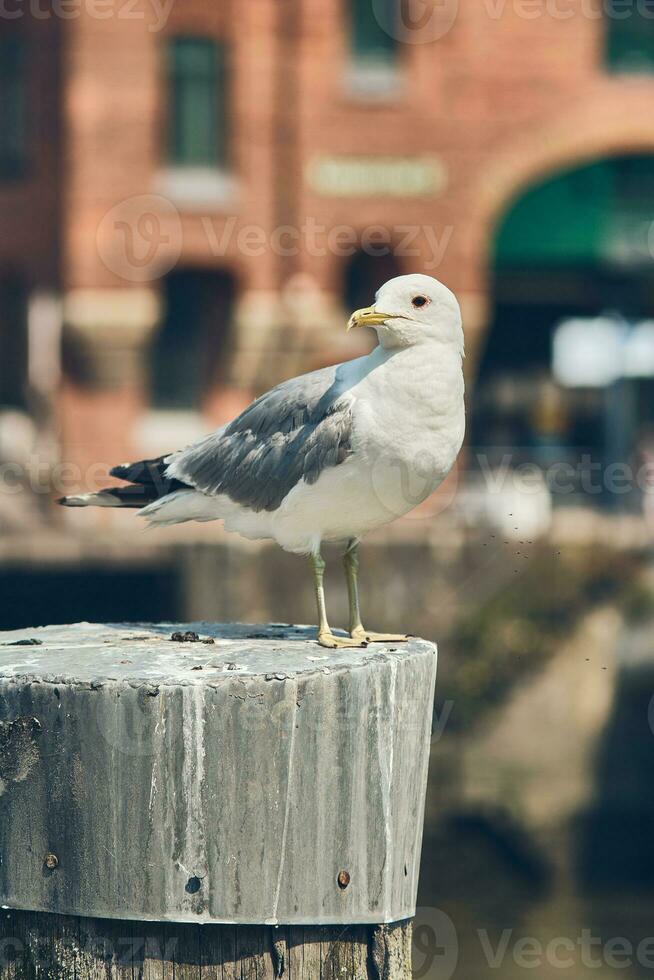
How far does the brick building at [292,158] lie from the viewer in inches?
1255

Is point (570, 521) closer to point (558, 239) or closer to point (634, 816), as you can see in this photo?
point (634, 816)

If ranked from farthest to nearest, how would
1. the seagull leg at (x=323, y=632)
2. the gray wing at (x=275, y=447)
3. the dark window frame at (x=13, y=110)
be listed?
the dark window frame at (x=13, y=110) → the gray wing at (x=275, y=447) → the seagull leg at (x=323, y=632)

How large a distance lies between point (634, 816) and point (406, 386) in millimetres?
18968

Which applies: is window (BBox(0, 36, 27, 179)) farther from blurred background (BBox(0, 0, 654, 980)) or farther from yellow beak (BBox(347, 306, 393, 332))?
yellow beak (BBox(347, 306, 393, 332))

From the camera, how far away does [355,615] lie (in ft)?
25.0

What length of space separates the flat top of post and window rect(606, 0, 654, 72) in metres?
27.6

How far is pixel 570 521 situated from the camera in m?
27.0

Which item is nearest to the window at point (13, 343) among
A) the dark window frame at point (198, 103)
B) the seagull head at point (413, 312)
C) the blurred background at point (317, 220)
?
the blurred background at point (317, 220)

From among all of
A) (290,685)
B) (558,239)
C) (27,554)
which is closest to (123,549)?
(27,554)

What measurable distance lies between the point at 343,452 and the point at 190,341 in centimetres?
2682

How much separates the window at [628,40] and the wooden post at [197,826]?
1157 inches

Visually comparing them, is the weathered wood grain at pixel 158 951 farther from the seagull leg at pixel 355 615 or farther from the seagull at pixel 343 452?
the seagull leg at pixel 355 615

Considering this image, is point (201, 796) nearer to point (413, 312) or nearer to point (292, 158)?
point (413, 312)

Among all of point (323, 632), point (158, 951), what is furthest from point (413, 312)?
point (158, 951)
